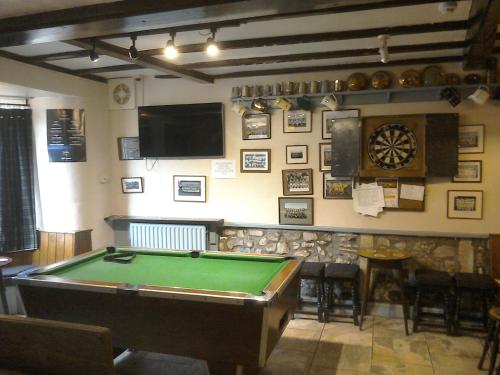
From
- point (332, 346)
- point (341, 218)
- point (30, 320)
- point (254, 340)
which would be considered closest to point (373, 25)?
point (341, 218)

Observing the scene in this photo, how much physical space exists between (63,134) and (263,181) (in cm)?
→ 250

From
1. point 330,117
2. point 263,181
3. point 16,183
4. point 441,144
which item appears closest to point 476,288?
A: point 441,144

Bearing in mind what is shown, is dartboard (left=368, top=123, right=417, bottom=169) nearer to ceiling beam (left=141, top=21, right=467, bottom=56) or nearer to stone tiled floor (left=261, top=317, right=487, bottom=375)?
ceiling beam (left=141, top=21, right=467, bottom=56)

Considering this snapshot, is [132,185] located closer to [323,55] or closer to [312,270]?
[312,270]

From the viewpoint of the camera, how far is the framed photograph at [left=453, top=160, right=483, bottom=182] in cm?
429

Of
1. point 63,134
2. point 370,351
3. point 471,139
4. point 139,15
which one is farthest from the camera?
point 63,134

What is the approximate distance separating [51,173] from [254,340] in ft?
12.5

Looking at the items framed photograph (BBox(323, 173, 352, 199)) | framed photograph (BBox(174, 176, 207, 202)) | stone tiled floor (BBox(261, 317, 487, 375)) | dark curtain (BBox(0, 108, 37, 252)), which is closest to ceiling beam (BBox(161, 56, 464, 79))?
framed photograph (BBox(323, 173, 352, 199))

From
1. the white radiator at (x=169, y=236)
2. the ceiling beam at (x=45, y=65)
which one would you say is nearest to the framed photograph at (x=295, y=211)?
the white radiator at (x=169, y=236)

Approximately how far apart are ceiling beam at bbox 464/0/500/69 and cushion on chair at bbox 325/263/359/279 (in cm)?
229

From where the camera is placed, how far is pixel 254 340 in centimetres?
252

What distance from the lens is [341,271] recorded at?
4359 mm

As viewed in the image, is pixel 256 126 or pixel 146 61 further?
pixel 256 126

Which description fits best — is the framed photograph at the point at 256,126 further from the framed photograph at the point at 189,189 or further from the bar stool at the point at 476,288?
the bar stool at the point at 476,288
